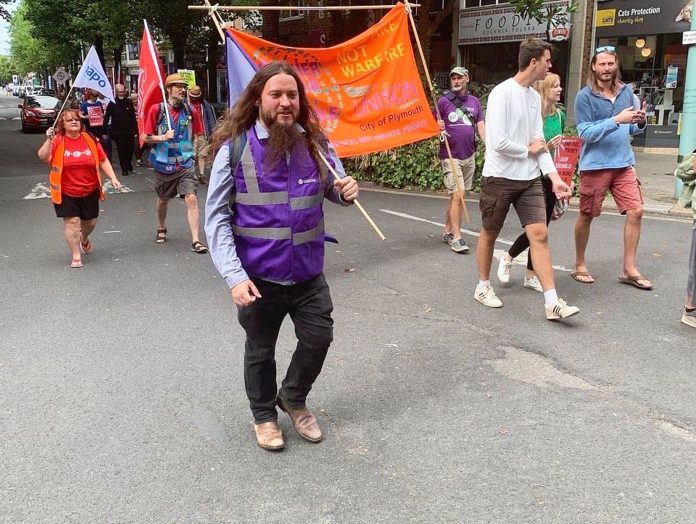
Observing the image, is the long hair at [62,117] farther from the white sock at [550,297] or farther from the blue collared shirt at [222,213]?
the white sock at [550,297]

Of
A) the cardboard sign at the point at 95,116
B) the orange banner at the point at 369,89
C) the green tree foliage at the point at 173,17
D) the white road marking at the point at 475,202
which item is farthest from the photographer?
the green tree foliage at the point at 173,17

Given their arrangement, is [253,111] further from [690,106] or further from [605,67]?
[690,106]

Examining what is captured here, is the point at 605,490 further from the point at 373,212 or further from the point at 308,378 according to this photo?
the point at 373,212

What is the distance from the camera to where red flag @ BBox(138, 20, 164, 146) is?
7.99m

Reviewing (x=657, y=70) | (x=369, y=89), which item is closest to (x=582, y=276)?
(x=369, y=89)

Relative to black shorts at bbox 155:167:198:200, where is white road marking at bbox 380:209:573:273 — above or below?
below

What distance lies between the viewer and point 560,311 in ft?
16.5

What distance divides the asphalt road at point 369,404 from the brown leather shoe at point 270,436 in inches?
2.0

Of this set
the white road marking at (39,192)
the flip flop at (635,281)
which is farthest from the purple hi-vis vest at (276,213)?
the white road marking at (39,192)

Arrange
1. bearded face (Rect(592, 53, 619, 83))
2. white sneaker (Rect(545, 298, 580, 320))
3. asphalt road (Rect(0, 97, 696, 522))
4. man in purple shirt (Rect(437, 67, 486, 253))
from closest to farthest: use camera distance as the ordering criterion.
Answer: asphalt road (Rect(0, 97, 696, 522)) < white sneaker (Rect(545, 298, 580, 320)) < bearded face (Rect(592, 53, 619, 83)) < man in purple shirt (Rect(437, 67, 486, 253))

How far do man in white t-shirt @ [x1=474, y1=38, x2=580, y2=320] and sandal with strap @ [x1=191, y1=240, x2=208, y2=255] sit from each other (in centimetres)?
350

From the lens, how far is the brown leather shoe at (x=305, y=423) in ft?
11.5

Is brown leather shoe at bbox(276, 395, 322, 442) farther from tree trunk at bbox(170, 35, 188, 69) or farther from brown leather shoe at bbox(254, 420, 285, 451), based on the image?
tree trunk at bbox(170, 35, 188, 69)

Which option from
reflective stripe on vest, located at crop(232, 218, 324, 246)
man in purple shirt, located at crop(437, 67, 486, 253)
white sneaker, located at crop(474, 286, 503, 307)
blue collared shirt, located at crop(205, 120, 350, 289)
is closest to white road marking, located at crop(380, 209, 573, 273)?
man in purple shirt, located at crop(437, 67, 486, 253)
